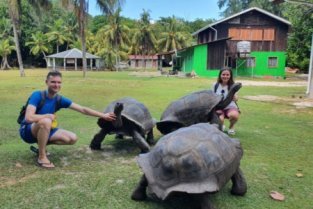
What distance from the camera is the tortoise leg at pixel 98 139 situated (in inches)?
219

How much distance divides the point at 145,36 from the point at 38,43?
16.7m

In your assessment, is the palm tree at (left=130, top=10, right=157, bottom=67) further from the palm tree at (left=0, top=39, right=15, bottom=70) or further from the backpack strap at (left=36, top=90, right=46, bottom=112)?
the backpack strap at (left=36, top=90, right=46, bottom=112)

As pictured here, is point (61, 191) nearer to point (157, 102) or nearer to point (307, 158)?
point (307, 158)

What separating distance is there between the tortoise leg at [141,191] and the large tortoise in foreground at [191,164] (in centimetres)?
7

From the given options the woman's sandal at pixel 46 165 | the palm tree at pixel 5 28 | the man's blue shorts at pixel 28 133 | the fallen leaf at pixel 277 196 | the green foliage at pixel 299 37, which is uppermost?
the palm tree at pixel 5 28

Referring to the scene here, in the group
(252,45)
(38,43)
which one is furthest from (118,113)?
(38,43)

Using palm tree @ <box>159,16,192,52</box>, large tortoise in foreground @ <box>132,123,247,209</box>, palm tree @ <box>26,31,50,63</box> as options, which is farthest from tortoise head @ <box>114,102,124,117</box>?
palm tree @ <box>26,31,50,63</box>

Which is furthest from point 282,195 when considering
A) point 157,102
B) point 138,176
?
point 157,102

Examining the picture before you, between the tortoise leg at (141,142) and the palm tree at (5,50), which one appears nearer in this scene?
the tortoise leg at (141,142)

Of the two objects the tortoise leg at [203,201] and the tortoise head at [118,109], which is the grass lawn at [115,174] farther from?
the tortoise head at [118,109]

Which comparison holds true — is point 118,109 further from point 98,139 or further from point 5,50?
point 5,50

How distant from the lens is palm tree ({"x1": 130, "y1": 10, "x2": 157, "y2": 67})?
57.1 metres

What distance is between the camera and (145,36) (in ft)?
191

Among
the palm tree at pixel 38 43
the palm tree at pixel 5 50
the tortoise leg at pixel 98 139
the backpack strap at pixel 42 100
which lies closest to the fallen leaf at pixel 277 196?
the tortoise leg at pixel 98 139
